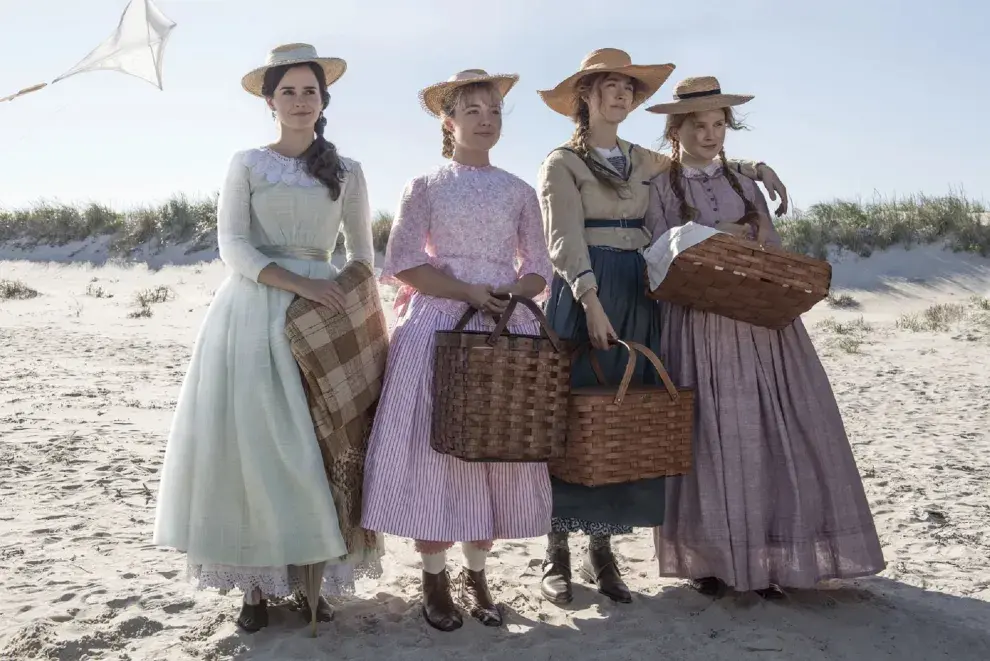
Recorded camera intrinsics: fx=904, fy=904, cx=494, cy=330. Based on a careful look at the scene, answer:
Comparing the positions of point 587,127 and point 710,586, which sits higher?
point 587,127

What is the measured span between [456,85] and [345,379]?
3.82 feet

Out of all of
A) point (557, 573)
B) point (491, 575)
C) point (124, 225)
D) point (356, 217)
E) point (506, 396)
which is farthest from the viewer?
point (124, 225)

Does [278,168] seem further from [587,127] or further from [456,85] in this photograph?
[587,127]

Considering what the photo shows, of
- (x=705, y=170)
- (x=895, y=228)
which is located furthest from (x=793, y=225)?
(x=705, y=170)

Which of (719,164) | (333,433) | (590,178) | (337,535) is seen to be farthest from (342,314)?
(719,164)

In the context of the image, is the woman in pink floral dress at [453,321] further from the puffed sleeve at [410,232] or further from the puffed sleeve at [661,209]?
the puffed sleeve at [661,209]

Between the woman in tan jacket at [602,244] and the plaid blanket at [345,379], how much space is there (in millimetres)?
745

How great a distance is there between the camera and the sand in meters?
3.14

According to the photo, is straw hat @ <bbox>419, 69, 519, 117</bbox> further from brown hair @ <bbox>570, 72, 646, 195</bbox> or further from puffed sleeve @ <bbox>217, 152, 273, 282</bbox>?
puffed sleeve @ <bbox>217, 152, 273, 282</bbox>

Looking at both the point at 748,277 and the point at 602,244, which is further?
the point at 602,244

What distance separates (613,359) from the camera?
3.53 meters

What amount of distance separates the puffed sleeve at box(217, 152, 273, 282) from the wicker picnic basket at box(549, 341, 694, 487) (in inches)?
46.7

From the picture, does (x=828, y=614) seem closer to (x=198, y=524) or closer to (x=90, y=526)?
(x=198, y=524)

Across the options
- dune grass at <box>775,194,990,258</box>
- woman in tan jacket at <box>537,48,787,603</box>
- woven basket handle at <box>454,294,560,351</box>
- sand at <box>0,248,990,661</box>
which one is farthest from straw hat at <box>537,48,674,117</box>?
dune grass at <box>775,194,990,258</box>
